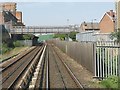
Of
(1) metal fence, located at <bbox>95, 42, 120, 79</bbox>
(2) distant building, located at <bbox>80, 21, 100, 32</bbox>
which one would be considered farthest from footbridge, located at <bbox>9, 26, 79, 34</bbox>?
(1) metal fence, located at <bbox>95, 42, 120, 79</bbox>

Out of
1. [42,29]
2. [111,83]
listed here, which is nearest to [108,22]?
[42,29]

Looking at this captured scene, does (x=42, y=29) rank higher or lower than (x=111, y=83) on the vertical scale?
higher

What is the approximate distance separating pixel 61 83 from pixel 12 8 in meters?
136

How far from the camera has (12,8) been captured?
5842 inches

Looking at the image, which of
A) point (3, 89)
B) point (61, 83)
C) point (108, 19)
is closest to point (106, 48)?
point (61, 83)

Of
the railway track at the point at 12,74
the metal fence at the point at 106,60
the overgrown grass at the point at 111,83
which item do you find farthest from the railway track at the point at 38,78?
the metal fence at the point at 106,60

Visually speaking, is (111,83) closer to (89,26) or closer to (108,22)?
(108,22)

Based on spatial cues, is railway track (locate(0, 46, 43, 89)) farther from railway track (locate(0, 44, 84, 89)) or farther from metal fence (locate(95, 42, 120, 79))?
metal fence (locate(95, 42, 120, 79))

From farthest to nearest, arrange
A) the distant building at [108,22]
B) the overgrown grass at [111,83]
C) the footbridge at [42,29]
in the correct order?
1. the footbridge at [42,29]
2. the distant building at [108,22]
3. the overgrown grass at [111,83]

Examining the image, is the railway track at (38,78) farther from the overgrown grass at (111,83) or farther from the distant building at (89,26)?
the distant building at (89,26)

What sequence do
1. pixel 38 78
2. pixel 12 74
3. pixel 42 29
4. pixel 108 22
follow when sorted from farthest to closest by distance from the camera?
pixel 42 29 → pixel 108 22 → pixel 12 74 → pixel 38 78

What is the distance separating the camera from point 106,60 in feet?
51.1

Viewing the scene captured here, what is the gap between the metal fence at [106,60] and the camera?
14.5 m

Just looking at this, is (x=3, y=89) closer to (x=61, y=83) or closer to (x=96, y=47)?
(x=61, y=83)
